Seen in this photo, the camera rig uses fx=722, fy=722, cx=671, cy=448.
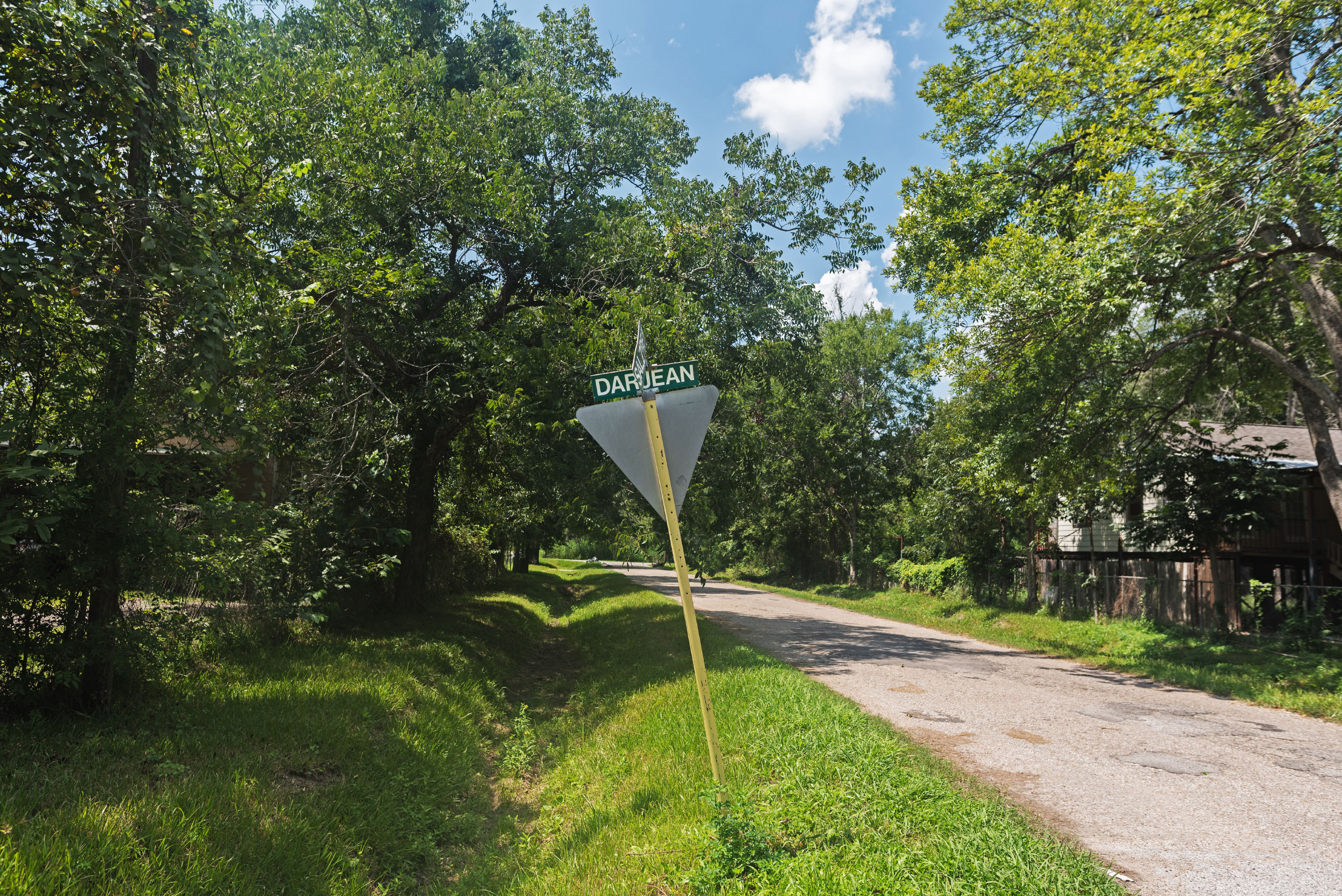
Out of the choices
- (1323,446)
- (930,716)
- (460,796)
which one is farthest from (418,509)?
(1323,446)

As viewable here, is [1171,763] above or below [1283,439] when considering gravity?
below

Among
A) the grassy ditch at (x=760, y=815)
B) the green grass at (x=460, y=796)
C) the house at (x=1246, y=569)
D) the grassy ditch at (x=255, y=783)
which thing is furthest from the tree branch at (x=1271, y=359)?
the grassy ditch at (x=255, y=783)

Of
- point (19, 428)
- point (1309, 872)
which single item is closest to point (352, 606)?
point (19, 428)

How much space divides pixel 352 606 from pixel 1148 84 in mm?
15676

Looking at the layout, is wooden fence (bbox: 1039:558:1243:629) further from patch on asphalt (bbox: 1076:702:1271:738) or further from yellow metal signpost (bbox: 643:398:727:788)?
yellow metal signpost (bbox: 643:398:727:788)

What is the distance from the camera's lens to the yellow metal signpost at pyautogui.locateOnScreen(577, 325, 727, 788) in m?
4.62

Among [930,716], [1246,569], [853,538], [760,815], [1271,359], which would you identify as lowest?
[930,716]

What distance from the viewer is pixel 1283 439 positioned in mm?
22016

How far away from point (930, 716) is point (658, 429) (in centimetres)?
595

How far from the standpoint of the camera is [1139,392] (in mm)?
19844

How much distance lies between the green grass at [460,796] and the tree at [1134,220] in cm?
758

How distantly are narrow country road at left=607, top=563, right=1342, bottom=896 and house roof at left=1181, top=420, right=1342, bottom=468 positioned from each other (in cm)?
997

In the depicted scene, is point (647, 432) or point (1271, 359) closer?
point (647, 432)

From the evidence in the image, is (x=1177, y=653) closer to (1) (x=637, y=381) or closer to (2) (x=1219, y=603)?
(2) (x=1219, y=603)
